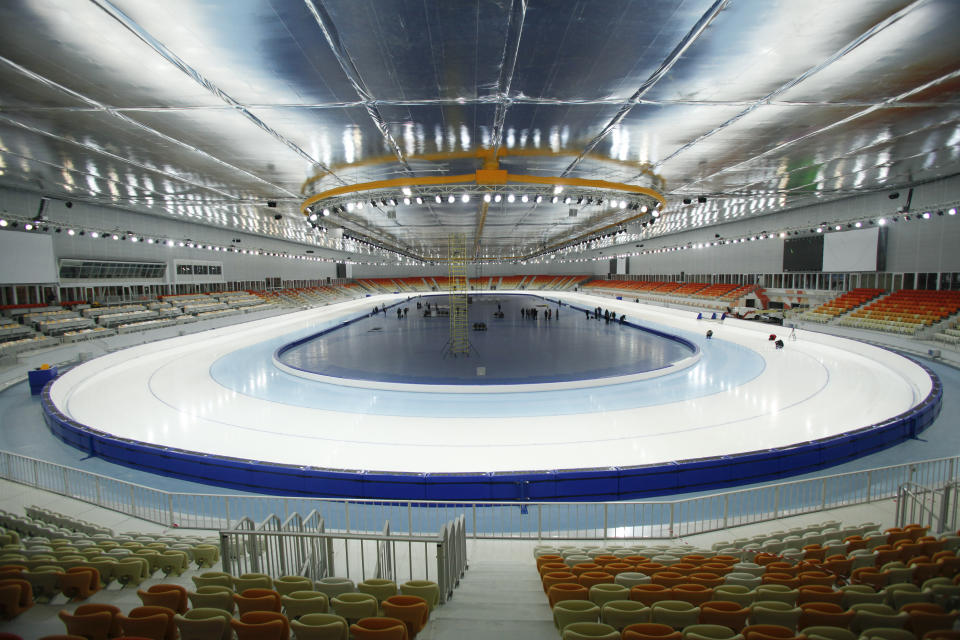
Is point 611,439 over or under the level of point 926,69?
under

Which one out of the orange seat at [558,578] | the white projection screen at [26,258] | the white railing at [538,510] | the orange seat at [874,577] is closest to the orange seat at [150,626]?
the orange seat at [558,578]

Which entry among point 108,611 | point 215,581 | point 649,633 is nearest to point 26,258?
point 215,581

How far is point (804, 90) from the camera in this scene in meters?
7.58

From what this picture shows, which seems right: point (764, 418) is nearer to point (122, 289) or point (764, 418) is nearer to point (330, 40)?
point (330, 40)

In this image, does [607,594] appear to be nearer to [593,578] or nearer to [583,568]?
[593,578]

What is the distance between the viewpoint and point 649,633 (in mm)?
2588

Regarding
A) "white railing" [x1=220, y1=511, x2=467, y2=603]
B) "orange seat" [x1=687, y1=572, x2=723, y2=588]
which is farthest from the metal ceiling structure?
"orange seat" [x1=687, y1=572, x2=723, y2=588]

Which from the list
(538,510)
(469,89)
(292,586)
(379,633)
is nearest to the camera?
(379,633)

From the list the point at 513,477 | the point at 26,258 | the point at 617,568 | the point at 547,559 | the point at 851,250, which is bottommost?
the point at 513,477

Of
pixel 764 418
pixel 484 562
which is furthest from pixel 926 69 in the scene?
pixel 484 562

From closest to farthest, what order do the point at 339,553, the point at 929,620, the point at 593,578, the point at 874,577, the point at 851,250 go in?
the point at 929,620, the point at 874,577, the point at 593,578, the point at 339,553, the point at 851,250

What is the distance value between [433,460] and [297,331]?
22.3 m

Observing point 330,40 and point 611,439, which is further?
point 611,439

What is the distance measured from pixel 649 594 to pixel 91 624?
13.0 feet
